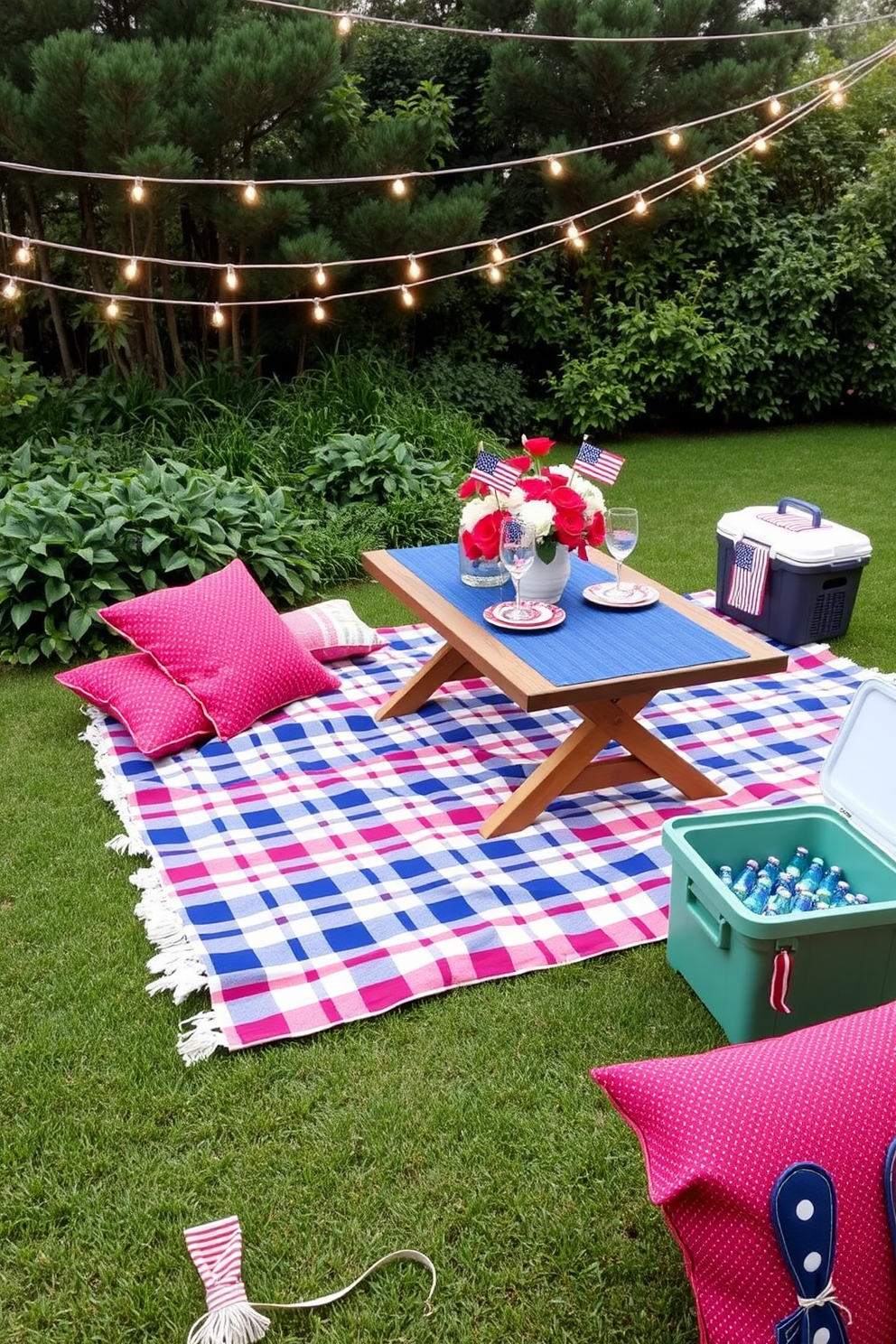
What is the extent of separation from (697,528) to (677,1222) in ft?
16.2

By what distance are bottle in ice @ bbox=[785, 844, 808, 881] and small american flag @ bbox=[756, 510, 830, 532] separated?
83.4 inches

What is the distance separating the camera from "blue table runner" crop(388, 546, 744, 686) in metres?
2.88

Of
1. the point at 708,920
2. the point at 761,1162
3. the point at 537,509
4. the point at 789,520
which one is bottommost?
the point at 708,920

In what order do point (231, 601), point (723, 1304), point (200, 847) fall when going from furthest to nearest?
point (231, 601)
point (200, 847)
point (723, 1304)

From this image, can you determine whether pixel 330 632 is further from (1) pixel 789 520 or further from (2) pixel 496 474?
(1) pixel 789 520

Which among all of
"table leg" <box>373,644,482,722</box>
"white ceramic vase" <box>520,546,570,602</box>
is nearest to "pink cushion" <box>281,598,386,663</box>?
"table leg" <box>373,644,482,722</box>

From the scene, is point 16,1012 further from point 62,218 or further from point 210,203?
point 62,218

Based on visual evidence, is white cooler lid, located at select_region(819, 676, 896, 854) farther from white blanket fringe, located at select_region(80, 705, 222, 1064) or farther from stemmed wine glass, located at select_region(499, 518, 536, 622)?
white blanket fringe, located at select_region(80, 705, 222, 1064)

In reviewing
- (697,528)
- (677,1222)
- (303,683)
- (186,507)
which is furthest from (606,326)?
(677,1222)

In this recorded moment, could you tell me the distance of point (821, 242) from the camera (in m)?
8.82

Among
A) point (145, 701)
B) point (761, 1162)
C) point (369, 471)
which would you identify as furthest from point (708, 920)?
point (369, 471)

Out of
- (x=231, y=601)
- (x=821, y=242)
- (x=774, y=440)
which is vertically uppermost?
(x=821, y=242)

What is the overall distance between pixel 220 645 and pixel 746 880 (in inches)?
77.8

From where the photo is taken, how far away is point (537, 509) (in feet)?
10.3
